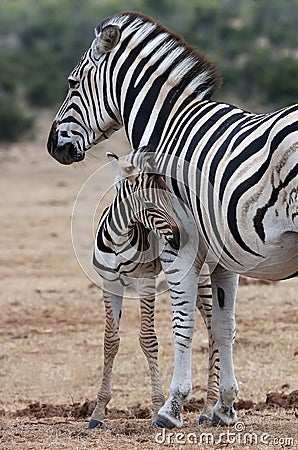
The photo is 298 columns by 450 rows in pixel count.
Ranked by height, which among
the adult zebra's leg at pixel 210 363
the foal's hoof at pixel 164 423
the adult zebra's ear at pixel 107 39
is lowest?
the foal's hoof at pixel 164 423

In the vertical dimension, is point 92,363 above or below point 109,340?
below

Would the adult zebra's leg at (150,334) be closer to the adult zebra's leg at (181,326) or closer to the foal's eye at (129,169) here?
the adult zebra's leg at (181,326)

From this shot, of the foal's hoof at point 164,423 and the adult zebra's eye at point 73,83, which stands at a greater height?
the adult zebra's eye at point 73,83

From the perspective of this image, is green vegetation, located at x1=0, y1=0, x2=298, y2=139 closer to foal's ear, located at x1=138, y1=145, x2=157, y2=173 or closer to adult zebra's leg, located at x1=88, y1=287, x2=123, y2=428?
adult zebra's leg, located at x1=88, y1=287, x2=123, y2=428

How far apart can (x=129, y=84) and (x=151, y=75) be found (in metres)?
0.19

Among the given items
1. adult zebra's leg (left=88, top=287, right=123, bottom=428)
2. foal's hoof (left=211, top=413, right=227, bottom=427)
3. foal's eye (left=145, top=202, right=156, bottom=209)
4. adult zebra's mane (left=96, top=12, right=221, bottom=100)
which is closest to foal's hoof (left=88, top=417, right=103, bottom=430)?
adult zebra's leg (left=88, top=287, right=123, bottom=428)

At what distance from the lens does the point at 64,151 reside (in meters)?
6.37

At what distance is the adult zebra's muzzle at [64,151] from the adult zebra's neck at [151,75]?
0.45 m

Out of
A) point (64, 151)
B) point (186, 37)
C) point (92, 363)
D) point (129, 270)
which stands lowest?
point (92, 363)

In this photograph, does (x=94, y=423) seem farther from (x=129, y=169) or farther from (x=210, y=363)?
(x=129, y=169)

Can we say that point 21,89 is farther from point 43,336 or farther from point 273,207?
point 273,207

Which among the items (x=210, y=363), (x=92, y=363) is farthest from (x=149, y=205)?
(x=92, y=363)

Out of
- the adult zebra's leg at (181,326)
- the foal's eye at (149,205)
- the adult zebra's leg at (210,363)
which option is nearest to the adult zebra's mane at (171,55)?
the foal's eye at (149,205)

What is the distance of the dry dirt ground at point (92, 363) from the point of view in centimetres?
534
